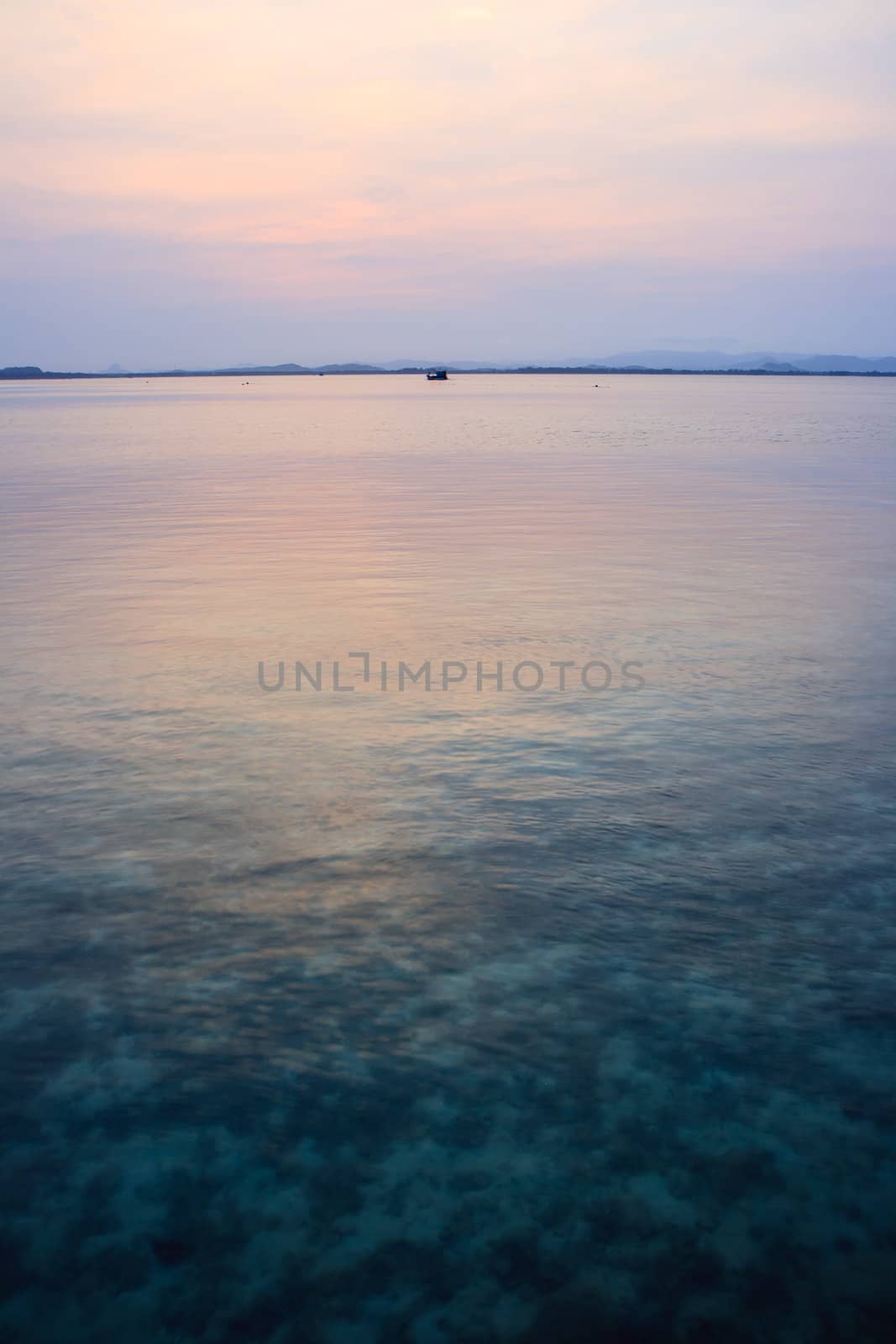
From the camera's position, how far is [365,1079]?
199 inches

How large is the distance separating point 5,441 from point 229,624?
4734cm

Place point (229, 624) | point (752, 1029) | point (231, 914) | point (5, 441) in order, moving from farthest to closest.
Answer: point (5, 441) < point (229, 624) < point (231, 914) < point (752, 1029)

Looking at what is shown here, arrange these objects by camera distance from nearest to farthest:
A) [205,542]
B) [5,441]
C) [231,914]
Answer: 1. [231,914]
2. [205,542]
3. [5,441]

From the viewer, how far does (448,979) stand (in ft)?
19.2

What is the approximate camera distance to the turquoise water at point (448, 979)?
409 cm

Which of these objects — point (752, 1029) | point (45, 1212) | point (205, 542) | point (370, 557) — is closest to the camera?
point (45, 1212)

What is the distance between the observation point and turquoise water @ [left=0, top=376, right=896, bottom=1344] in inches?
161

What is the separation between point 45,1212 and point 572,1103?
7.51 ft

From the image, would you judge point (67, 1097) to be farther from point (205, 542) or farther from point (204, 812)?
point (205, 542)

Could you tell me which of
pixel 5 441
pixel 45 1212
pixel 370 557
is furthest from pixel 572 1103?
pixel 5 441

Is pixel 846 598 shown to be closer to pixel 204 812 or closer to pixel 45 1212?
pixel 204 812

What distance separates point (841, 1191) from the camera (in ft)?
14.5

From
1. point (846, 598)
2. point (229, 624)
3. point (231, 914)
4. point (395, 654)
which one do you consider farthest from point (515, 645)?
point (231, 914)

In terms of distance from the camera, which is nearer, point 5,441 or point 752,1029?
point 752,1029
